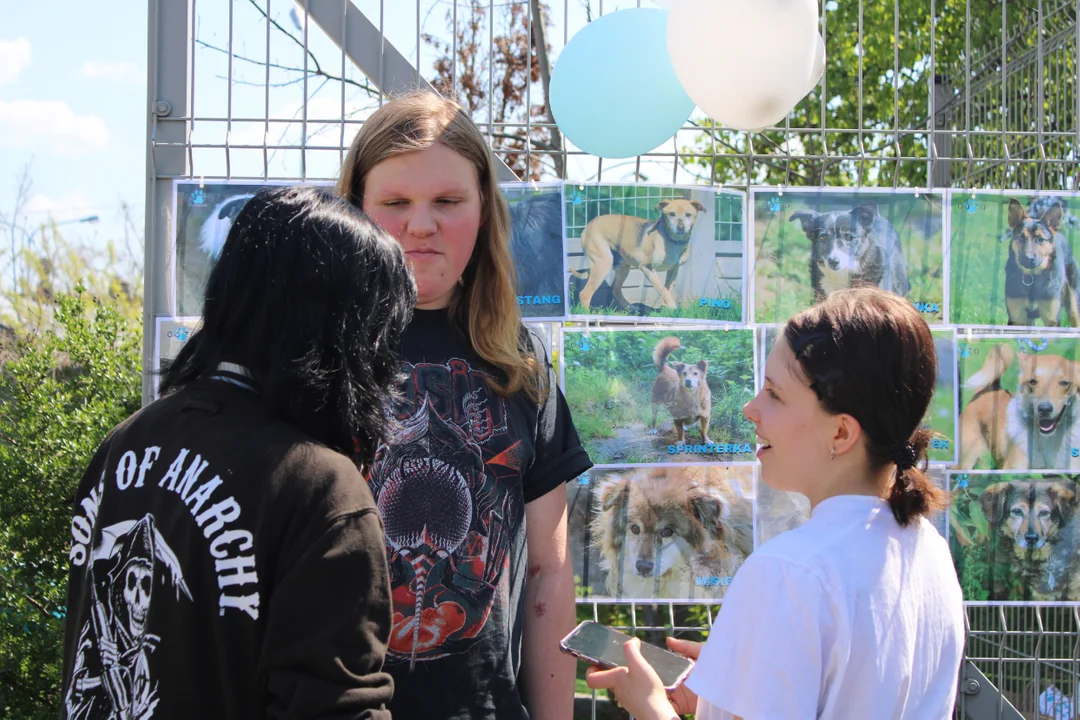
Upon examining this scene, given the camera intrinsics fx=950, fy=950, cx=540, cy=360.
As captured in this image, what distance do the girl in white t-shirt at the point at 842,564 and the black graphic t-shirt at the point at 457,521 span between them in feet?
0.74

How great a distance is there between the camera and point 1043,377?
2617 mm

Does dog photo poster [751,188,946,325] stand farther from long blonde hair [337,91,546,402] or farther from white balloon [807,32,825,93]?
long blonde hair [337,91,546,402]

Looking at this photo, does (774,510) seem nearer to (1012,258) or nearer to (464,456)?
(1012,258)

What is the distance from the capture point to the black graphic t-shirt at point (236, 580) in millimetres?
1096

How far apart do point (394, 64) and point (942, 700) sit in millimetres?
2054

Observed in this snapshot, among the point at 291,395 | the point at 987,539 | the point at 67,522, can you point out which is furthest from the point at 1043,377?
the point at 67,522

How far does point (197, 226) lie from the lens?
2490 mm

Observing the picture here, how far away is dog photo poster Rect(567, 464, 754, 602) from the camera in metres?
2.55

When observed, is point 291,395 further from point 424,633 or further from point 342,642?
point 424,633

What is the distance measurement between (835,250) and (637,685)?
149 cm

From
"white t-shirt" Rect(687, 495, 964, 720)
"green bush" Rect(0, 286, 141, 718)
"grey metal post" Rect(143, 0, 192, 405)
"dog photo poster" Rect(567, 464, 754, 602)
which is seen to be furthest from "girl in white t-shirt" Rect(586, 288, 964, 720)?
"green bush" Rect(0, 286, 141, 718)

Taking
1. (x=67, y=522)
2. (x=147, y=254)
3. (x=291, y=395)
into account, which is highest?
(x=147, y=254)

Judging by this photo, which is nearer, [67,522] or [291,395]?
[291,395]

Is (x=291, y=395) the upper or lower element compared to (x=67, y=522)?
upper
